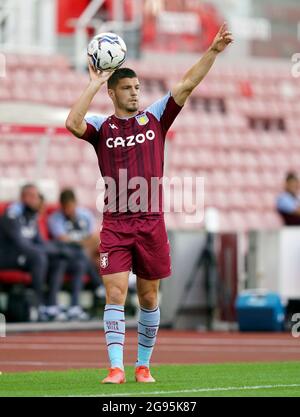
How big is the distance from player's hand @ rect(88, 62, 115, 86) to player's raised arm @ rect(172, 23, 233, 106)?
1.45 ft

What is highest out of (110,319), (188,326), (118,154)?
(118,154)

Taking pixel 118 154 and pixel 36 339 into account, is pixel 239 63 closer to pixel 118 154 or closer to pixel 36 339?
pixel 36 339

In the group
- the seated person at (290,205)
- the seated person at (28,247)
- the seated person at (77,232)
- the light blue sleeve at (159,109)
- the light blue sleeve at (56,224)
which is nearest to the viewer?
the light blue sleeve at (159,109)

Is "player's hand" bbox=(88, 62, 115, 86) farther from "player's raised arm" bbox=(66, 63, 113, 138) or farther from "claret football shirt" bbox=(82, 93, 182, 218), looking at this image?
"claret football shirt" bbox=(82, 93, 182, 218)

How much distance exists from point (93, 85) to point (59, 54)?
14294 mm

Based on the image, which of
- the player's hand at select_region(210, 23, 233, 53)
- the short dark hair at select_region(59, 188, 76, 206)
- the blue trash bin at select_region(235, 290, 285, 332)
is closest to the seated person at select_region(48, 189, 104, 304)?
the short dark hair at select_region(59, 188, 76, 206)

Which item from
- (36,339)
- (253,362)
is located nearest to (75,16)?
(36,339)

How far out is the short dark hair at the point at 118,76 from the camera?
9070 millimetres

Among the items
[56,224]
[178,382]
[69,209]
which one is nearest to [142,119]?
[178,382]

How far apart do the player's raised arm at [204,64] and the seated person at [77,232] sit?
856cm

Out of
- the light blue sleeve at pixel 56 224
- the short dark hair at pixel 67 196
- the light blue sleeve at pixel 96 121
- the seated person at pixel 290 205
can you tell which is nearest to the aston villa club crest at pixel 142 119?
the light blue sleeve at pixel 96 121

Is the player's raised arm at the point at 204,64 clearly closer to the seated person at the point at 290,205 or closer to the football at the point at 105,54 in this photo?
the football at the point at 105,54

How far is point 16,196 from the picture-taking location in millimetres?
18406

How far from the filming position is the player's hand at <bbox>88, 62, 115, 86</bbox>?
9038 millimetres
